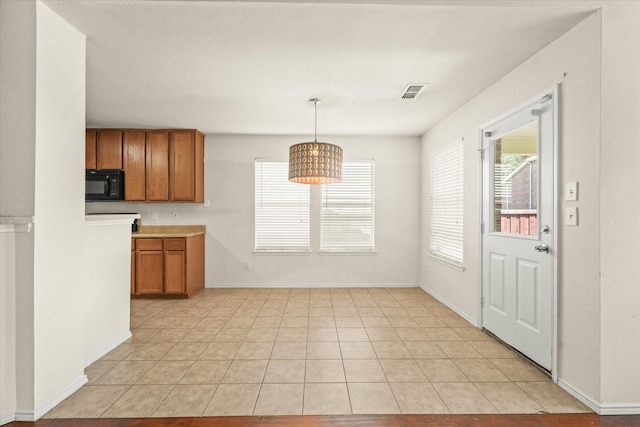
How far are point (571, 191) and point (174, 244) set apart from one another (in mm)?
4648

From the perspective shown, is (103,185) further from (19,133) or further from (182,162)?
(19,133)

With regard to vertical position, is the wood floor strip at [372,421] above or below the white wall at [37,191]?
below

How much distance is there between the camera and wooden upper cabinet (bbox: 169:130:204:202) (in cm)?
505

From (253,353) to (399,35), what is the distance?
2915mm

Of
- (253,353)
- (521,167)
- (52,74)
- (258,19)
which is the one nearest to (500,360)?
(521,167)

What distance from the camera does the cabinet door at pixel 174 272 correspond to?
471 cm

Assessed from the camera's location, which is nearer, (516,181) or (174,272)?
(516,181)

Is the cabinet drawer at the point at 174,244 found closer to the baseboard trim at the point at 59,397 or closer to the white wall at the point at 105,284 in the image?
the white wall at the point at 105,284

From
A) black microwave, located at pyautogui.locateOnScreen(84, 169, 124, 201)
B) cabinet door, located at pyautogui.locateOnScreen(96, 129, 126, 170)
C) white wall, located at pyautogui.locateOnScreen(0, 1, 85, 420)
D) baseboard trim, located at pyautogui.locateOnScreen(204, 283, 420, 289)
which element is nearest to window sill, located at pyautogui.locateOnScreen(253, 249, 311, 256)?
baseboard trim, located at pyautogui.locateOnScreen(204, 283, 420, 289)

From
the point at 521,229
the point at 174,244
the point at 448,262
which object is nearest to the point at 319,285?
the point at 448,262

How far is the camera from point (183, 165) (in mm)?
5047

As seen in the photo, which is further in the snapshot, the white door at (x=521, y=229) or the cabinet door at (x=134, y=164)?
the cabinet door at (x=134, y=164)

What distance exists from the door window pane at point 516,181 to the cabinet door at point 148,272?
4.42 meters

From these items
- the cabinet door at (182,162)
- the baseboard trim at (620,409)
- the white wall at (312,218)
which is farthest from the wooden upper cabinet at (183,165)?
the baseboard trim at (620,409)
